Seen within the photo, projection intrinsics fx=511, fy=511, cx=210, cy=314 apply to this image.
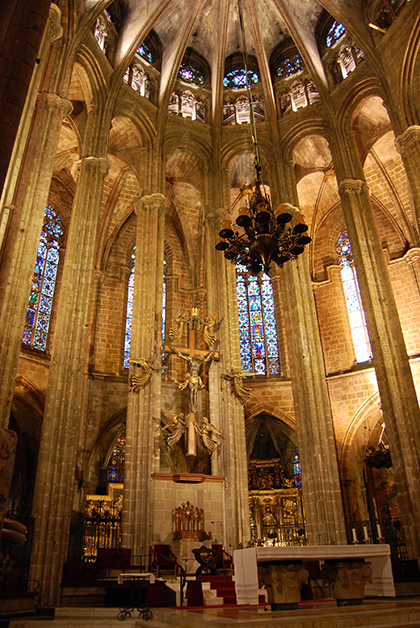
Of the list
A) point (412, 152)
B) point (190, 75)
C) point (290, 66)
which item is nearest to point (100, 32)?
point (190, 75)

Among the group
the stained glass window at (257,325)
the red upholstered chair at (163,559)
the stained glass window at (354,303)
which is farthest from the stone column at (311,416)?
the stained glass window at (257,325)

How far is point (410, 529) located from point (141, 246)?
9.92 metres

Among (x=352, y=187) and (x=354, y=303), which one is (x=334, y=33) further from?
(x=354, y=303)

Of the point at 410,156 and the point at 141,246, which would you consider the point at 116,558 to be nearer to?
the point at 141,246

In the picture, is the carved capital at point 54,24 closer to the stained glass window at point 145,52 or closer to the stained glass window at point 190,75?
the stained glass window at point 145,52

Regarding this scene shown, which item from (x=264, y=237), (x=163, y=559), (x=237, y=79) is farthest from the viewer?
(x=237, y=79)

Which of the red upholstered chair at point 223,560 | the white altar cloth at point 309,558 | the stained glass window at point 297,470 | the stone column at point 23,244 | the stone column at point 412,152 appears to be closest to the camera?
the white altar cloth at point 309,558

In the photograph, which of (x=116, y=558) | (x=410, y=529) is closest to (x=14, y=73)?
(x=116, y=558)

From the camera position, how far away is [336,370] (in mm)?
18922

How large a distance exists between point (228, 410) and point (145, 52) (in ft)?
43.8

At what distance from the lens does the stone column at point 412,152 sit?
1322 centimetres

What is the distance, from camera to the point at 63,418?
34.4 ft

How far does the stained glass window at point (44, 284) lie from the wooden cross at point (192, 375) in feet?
19.2

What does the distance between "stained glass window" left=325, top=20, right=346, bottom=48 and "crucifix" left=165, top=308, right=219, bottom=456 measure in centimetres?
1134
